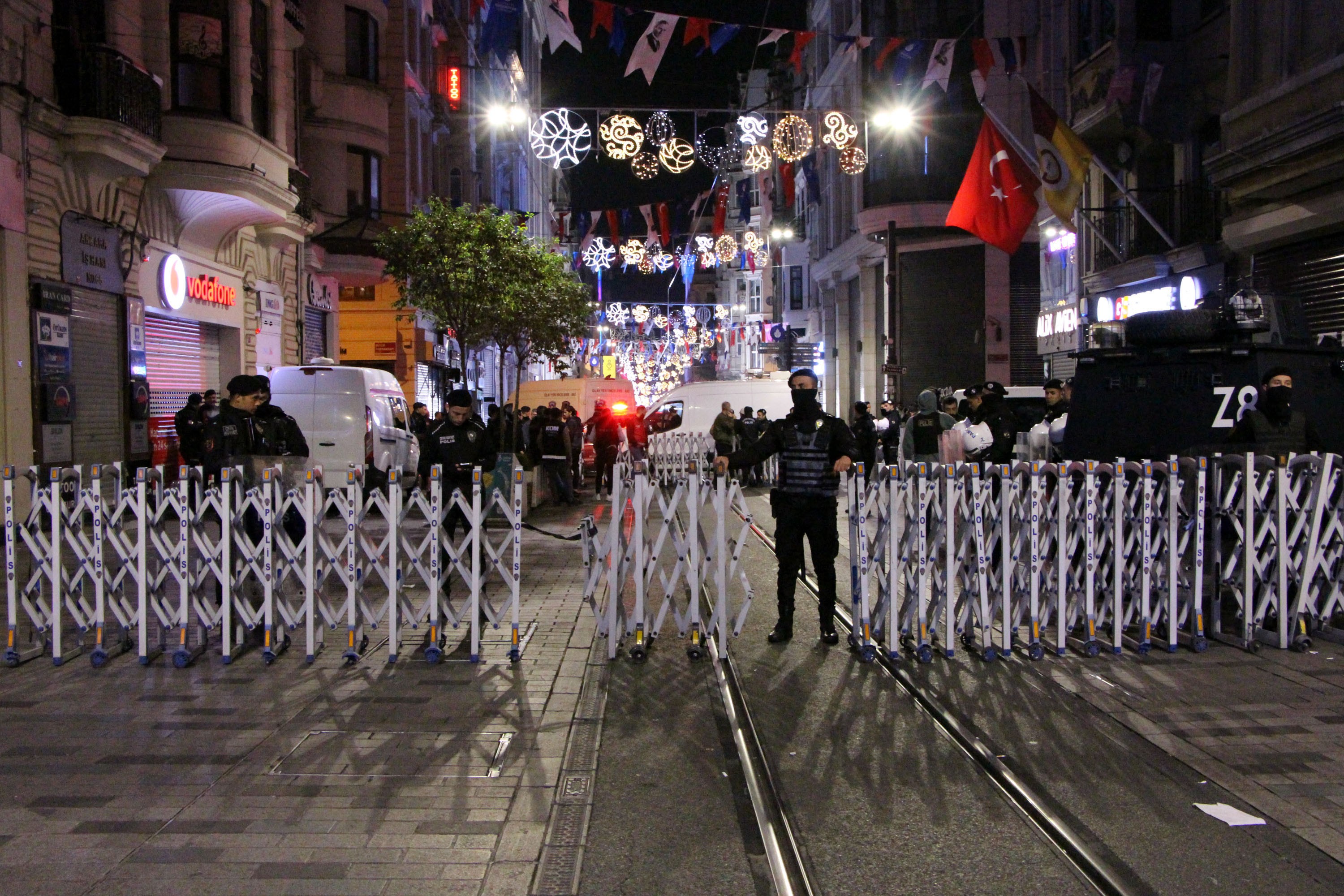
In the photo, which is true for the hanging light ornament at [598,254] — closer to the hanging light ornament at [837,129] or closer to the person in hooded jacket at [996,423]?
the hanging light ornament at [837,129]

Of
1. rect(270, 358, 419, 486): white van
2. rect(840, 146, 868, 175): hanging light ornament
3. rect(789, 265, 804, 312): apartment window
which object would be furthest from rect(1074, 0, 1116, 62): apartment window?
rect(789, 265, 804, 312): apartment window

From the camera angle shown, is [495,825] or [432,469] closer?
[495,825]

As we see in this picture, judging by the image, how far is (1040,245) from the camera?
28.7 metres

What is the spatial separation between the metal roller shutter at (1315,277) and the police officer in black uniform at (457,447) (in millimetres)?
11594

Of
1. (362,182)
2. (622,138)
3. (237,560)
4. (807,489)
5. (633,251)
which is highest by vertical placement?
(362,182)

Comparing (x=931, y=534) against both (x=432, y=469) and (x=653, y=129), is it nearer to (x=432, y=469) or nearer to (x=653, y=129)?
(x=432, y=469)

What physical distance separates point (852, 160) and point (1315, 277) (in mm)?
8061

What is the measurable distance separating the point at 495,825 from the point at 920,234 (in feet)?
116

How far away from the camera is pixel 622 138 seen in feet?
57.2

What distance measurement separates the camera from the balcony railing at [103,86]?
15695 mm

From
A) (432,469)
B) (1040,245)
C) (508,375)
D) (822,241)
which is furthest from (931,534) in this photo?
(508,375)

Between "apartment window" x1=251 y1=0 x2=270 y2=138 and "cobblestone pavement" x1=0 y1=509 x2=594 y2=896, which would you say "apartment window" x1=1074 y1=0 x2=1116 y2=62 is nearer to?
"apartment window" x1=251 y1=0 x2=270 y2=138

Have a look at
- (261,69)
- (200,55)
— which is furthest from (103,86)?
(261,69)

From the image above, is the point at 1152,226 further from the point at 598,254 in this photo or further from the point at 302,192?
the point at 302,192
